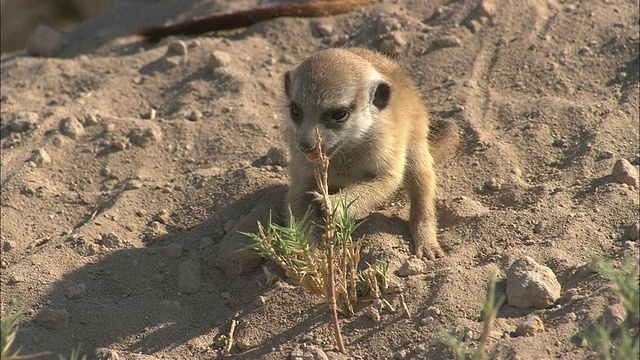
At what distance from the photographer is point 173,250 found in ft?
13.1

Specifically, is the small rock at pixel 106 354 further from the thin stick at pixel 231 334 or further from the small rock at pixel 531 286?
the small rock at pixel 531 286

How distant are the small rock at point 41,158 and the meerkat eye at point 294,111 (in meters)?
1.61

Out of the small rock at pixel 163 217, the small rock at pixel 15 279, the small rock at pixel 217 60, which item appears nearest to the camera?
the small rock at pixel 15 279

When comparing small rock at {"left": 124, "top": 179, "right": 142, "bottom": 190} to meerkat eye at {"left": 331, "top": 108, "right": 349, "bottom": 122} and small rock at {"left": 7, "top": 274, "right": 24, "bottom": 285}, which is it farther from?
meerkat eye at {"left": 331, "top": 108, "right": 349, "bottom": 122}

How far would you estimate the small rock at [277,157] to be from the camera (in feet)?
15.2

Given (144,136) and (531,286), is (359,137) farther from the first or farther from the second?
(144,136)

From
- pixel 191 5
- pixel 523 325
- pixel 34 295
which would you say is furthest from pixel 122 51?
pixel 523 325

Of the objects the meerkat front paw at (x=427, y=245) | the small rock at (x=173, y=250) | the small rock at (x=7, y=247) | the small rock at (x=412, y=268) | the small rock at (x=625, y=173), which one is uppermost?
the small rock at (x=625, y=173)

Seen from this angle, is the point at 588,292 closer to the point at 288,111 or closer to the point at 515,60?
the point at 288,111

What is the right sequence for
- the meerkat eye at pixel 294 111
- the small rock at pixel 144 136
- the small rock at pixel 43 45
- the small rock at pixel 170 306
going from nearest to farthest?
the small rock at pixel 170 306 → the meerkat eye at pixel 294 111 → the small rock at pixel 144 136 → the small rock at pixel 43 45

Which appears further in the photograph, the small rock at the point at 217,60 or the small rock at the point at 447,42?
the small rock at the point at 217,60

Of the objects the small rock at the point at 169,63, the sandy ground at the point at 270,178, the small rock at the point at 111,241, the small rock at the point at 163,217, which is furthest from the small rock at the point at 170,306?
the small rock at the point at 169,63

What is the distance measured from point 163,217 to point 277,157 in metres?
0.77

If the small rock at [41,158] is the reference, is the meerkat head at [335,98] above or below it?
above
